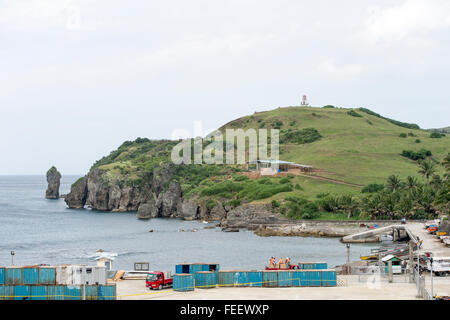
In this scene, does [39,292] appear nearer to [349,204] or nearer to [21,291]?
[21,291]

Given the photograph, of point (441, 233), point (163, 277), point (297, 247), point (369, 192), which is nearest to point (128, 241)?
point (297, 247)

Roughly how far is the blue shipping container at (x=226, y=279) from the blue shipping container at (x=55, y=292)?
1247cm

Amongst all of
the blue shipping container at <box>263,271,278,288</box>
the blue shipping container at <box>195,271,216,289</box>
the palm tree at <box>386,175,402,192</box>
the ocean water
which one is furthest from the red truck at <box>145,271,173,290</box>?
the palm tree at <box>386,175,402,192</box>

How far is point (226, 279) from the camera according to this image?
50750 mm

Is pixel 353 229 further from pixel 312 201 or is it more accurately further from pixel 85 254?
pixel 85 254

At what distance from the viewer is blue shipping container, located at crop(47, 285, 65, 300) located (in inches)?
1822

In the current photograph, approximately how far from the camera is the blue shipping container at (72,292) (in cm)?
4584

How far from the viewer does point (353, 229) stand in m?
150

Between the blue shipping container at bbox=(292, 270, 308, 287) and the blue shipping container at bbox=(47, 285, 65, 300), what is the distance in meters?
18.4

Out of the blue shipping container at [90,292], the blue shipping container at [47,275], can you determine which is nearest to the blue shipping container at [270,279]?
the blue shipping container at [90,292]

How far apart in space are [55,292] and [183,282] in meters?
9.68

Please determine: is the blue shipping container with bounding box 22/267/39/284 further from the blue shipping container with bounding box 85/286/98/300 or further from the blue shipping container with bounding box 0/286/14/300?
the blue shipping container with bounding box 85/286/98/300
